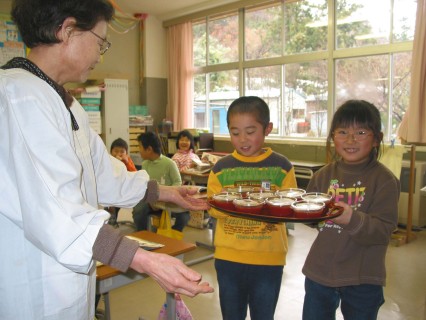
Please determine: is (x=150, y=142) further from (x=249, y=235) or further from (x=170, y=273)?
(x=170, y=273)

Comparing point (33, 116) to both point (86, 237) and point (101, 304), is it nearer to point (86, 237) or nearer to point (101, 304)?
point (86, 237)

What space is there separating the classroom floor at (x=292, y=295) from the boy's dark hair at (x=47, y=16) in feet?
6.63

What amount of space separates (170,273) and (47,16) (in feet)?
2.34

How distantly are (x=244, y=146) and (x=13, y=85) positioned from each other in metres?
1.05

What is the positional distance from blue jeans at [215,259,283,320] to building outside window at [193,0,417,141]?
4.25 meters

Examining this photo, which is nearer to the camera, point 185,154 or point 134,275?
point 134,275

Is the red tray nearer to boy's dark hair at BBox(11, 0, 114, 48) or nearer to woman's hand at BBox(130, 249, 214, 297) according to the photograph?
woman's hand at BBox(130, 249, 214, 297)

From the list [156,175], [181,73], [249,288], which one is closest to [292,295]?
[249,288]

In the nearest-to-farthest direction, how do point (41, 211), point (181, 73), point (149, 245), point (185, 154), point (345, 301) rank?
point (41, 211)
point (345, 301)
point (149, 245)
point (185, 154)
point (181, 73)

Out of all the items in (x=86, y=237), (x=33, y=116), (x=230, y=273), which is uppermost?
(x=33, y=116)

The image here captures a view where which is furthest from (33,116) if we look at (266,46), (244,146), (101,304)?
(266,46)

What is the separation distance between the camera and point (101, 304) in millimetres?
2771

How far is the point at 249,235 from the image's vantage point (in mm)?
1651

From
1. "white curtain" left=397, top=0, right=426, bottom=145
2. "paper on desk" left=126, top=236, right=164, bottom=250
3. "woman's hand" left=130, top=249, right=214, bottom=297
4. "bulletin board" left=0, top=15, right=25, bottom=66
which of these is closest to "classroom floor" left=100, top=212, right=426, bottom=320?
"paper on desk" left=126, top=236, right=164, bottom=250
